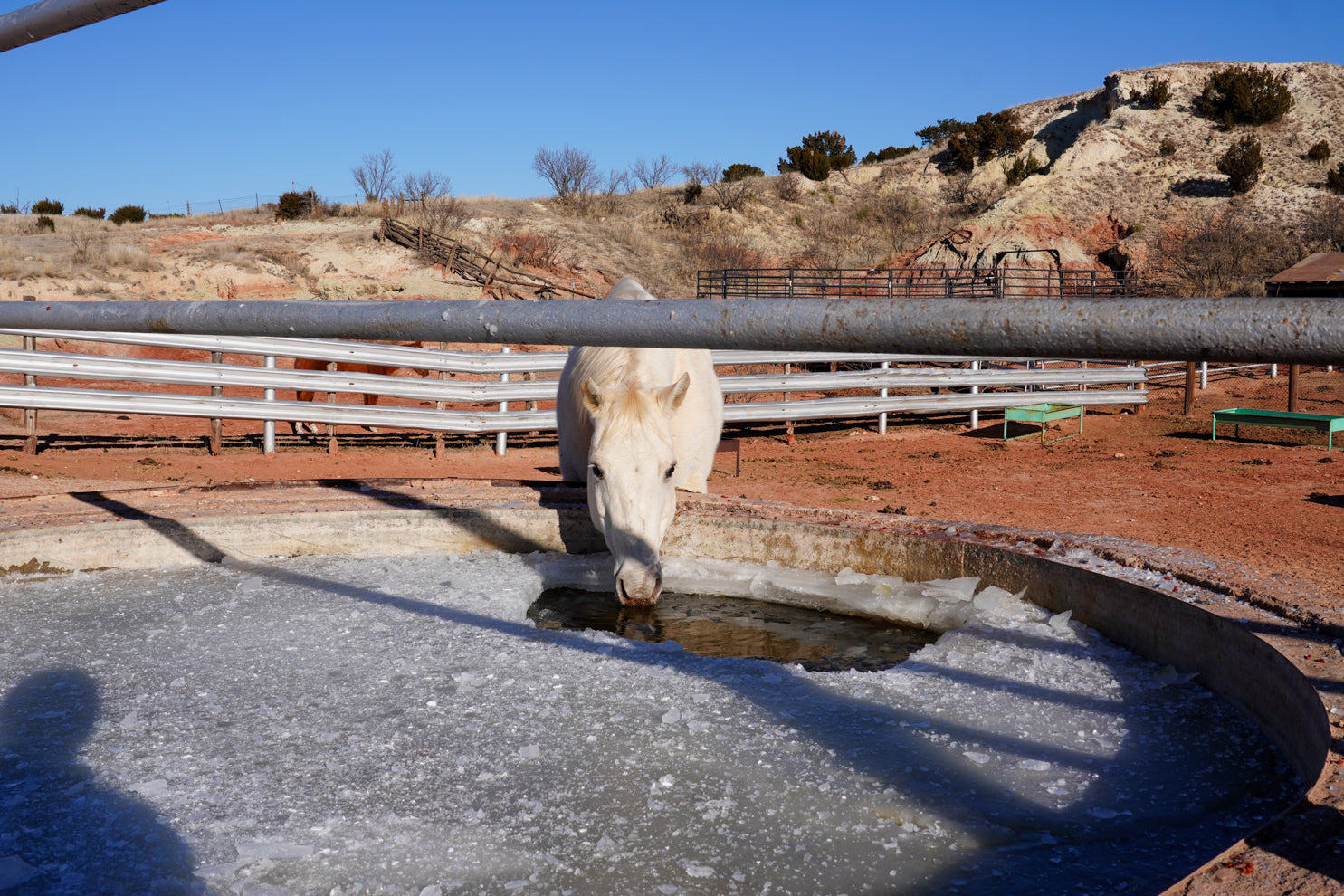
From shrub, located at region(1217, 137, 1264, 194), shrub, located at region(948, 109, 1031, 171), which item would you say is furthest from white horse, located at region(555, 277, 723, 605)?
shrub, located at region(948, 109, 1031, 171)

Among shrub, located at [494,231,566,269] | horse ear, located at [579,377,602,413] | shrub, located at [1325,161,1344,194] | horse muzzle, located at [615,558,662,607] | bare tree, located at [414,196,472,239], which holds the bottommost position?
horse muzzle, located at [615,558,662,607]

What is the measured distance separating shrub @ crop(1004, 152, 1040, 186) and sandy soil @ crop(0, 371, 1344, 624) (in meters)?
29.5

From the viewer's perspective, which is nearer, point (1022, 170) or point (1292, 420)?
point (1292, 420)

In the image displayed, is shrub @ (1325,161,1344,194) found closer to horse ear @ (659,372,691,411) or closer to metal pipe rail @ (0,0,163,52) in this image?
horse ear @ (659,372,691,411)

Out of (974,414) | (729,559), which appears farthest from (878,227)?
(729,559)

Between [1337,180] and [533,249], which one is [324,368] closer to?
[533,249]

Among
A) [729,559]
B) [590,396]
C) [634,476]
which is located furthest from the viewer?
[729,559]

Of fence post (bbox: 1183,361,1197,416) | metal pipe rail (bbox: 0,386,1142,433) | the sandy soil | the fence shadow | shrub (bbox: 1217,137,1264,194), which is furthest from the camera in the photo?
shrub (bbox: 1217,137,1264,194)

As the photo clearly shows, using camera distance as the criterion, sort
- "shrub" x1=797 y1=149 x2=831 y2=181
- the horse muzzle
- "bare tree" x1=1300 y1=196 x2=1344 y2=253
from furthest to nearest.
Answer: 1. "shrub" x1=797 y1=149 x2=831 y2=181
2. "bare tree" x1=1300 y1=196 x2=1344 y2=253
3. the horse muzzle

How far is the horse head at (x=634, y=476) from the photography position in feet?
13.3

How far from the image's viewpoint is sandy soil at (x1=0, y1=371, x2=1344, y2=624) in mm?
7129

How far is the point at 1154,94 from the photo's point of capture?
43875 mm

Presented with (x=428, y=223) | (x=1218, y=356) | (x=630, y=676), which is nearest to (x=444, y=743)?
(x=630, y=676)

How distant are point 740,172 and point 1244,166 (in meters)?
25.6
